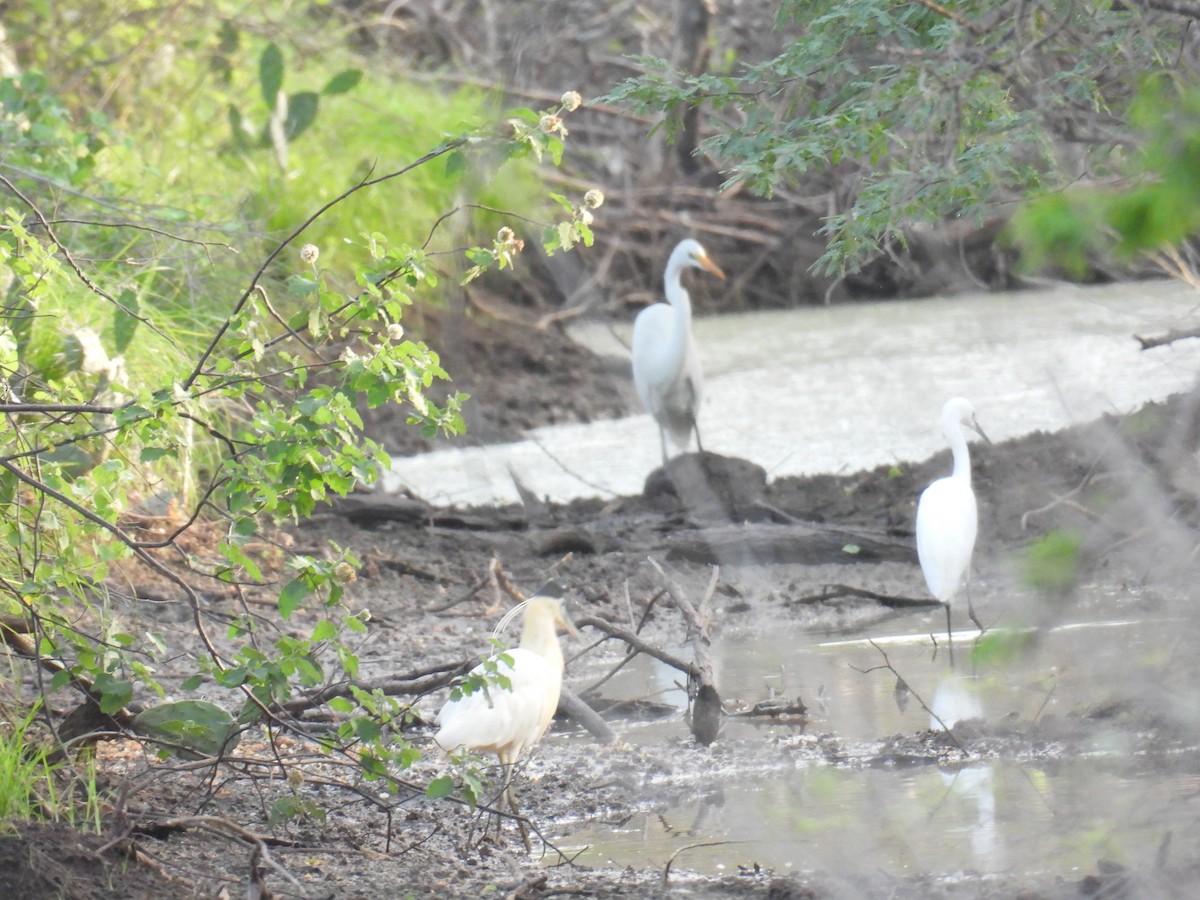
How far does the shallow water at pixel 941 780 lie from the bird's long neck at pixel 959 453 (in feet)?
2.85

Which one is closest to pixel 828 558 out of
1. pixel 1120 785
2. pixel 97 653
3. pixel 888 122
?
pixel 1120 785

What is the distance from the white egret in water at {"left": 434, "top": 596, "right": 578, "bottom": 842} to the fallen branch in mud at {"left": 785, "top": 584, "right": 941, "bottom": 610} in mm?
1778

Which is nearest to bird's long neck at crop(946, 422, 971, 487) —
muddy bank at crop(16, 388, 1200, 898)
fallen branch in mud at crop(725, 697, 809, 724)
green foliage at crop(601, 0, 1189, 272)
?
muddy bank at crop(16, 388, 1200, 898)

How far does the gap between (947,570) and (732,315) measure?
7109 mm

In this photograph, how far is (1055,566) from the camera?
6.36ft

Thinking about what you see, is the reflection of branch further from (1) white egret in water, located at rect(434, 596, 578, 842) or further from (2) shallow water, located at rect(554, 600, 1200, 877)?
(1) white egret in water, located at rect(434, 596, 578, 842)

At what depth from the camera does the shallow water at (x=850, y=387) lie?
715 centimetres

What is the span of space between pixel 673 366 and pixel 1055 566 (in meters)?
5.63

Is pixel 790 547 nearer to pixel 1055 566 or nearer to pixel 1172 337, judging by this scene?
pixel 1172 337

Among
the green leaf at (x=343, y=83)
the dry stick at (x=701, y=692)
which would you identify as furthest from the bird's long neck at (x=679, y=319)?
the dry stick at (x=701, y=692)

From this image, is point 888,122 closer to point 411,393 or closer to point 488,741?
point 411,393

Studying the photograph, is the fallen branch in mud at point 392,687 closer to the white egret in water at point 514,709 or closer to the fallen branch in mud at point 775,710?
the white egret in water at point 514,709

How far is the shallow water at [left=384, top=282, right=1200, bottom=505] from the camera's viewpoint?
→ 715 centimetres

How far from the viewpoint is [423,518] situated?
5.92 metres
